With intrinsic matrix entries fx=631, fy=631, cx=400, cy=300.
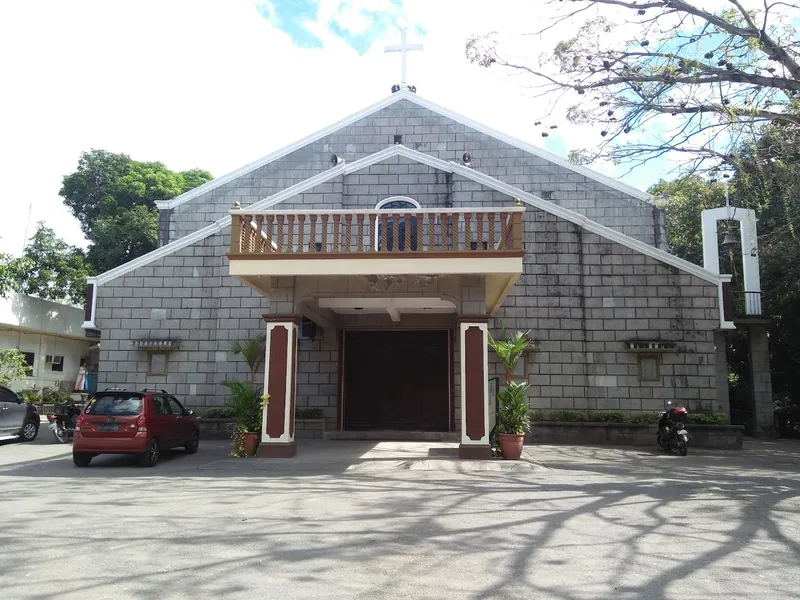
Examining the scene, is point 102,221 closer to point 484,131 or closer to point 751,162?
point 484,131

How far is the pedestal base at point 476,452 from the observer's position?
1127cm

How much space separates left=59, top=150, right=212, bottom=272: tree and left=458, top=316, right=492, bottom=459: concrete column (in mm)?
23414

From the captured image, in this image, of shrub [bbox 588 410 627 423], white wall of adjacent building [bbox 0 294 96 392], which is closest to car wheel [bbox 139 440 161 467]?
shrub [bbox 588 410 627 423]

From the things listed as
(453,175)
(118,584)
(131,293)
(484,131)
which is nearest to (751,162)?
(453,175)

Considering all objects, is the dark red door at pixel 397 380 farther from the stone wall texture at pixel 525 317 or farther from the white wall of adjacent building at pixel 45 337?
the white wall of adjacent building at pixel 45 337

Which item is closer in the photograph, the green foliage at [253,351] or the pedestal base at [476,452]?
the pedestal base at [476,452]

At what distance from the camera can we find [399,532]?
613 centimetres

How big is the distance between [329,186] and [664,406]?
970 cm

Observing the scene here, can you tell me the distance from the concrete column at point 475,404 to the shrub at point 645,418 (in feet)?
16.6

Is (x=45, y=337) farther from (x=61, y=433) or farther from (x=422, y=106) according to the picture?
(x=422, y=106)

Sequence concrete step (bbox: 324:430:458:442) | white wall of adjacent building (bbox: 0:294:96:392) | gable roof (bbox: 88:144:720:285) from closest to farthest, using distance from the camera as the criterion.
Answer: concrete step (bbox: 324:430:458:442) < gable roof (bbox: 88:144:720:285) < white wall of adjacent building (bbox: 0:294:96:392)

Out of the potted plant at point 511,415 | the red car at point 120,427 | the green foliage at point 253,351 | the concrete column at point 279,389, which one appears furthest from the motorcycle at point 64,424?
the potted plant at point 511,415

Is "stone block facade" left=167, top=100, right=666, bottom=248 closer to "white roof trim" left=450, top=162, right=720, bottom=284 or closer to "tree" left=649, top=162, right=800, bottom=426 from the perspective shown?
"tree" left=649, top=162, right=800, bottom=426

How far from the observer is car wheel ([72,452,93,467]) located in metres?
10.9
